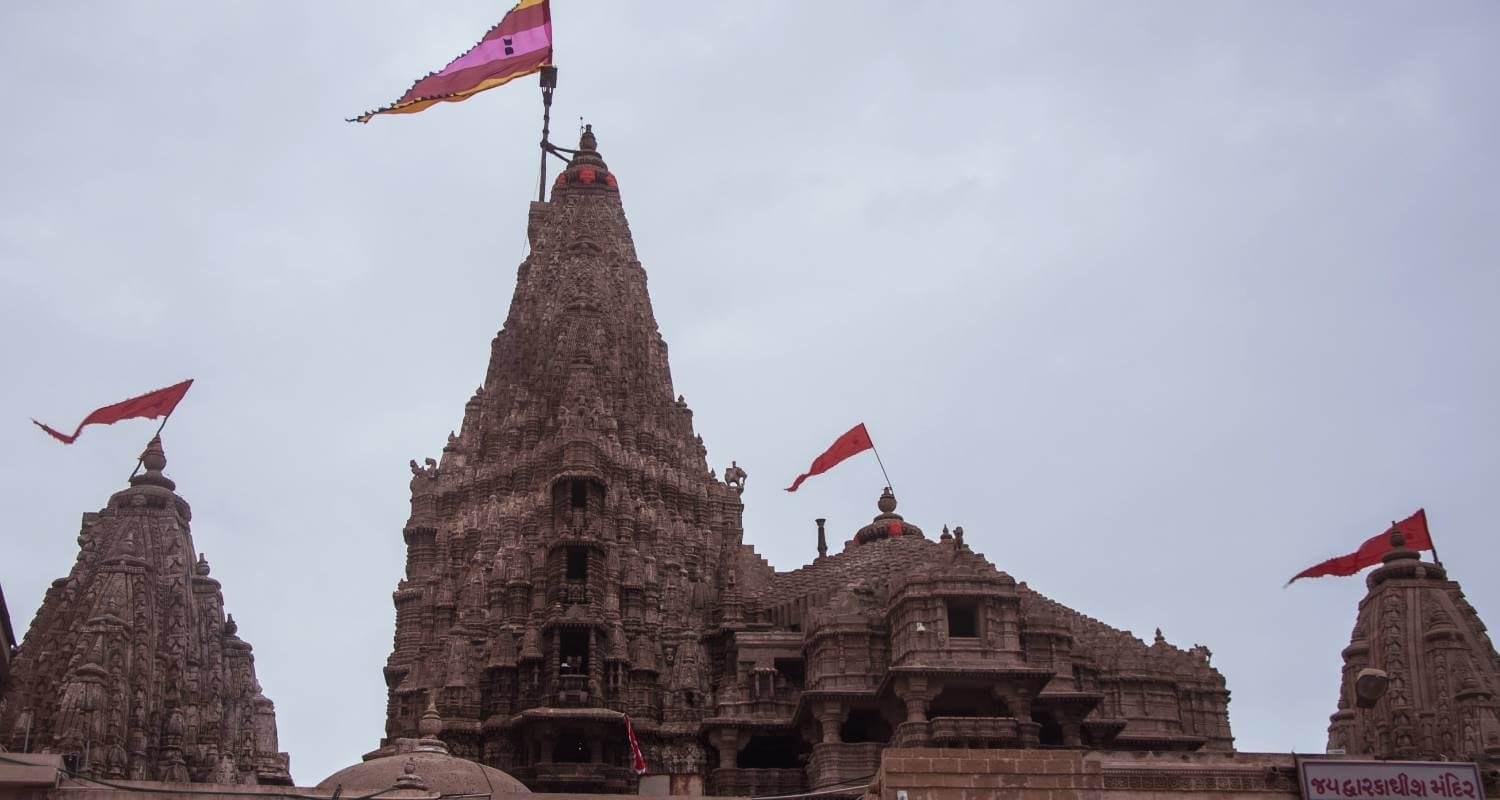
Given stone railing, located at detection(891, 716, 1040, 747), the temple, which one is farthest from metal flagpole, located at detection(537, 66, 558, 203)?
stone railing, located at detection(891, 716, 1040, 747)

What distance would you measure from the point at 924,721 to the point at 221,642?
694 inches

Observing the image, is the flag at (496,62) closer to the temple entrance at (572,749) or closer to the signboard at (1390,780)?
the temple entrance at (572,749)

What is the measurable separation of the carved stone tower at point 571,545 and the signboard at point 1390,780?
23948mm

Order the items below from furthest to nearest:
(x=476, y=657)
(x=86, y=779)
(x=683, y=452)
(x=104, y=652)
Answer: (x=683, y=452) → (x=476, y=657) → (x=104, y=652) → (x=86, y=779)

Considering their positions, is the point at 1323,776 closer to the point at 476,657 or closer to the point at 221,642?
the point at 221,642

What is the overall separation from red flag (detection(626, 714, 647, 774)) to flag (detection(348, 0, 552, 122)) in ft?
60.3

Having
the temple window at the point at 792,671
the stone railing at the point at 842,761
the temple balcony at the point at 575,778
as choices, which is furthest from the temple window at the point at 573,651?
the stone railing at the point at 842,761

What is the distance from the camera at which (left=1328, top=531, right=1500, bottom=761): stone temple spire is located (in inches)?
1281

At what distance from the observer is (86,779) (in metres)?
23.8

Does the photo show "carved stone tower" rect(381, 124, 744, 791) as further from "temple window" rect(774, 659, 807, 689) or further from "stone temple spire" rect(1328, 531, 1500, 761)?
"stone temple spire" rect(1328, 531, 1500, 761)

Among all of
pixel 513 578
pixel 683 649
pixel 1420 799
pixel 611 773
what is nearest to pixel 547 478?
pixel 513 578

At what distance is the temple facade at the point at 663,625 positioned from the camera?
1668 inches

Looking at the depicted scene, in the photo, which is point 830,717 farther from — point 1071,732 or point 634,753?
point 1071,732

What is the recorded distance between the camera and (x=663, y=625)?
51094 mm
